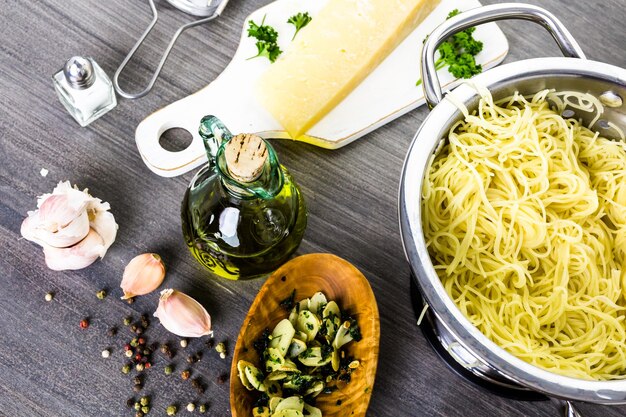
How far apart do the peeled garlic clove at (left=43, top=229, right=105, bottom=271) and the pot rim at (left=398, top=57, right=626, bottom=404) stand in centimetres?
65

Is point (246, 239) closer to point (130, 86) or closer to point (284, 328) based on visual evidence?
point (284, 328)

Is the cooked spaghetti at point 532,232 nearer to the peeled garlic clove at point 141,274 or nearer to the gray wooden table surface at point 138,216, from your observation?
the gray wooden table surface at point 138,216

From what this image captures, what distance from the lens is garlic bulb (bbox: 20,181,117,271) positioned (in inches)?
48.9

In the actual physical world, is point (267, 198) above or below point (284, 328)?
above

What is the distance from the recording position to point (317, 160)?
140 centimetres

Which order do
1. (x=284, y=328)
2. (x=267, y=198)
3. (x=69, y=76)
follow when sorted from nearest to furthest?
(x=267, y=198)
(x=284, y=328)
(x=69, y=76)

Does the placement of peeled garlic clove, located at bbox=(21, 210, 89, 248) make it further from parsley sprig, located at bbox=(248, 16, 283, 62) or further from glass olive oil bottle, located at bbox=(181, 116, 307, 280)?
parsley sprig, located at bbox=(248, 16, 283, 62)

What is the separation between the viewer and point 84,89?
1.33 metres

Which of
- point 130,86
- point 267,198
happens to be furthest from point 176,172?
point 267,198

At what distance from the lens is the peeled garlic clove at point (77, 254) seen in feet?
4.18

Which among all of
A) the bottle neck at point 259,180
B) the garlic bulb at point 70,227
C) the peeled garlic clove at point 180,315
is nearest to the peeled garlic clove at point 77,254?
the garlic bulb at point 70,227

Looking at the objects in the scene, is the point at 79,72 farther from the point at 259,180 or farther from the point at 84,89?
the point at 259,180

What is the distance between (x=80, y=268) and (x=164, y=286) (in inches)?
6.9

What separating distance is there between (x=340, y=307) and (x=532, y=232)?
39 centimetres
